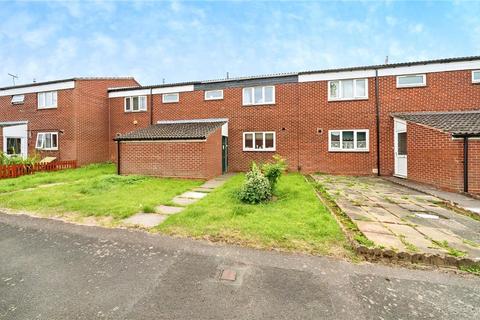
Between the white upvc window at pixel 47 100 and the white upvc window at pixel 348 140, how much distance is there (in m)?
21.1

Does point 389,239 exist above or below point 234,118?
below

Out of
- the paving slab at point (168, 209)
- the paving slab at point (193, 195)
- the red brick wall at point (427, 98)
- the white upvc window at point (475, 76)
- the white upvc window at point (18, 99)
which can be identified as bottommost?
the paving slab at point (168, 209)

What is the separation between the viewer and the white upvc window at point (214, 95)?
1673 cm

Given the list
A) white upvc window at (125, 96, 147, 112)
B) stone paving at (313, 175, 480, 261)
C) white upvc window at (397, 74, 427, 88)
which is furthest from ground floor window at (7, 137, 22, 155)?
white upvc window at (397, 74, 427, 88)

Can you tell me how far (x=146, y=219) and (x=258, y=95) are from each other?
12243 millimetres

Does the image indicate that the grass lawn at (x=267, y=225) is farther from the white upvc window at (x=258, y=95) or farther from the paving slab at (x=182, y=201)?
the white upvc window at (x=258, y=95)

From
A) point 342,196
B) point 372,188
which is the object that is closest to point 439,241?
point 342,196

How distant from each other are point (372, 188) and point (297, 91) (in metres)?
8.01

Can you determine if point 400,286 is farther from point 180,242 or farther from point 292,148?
point 292,148

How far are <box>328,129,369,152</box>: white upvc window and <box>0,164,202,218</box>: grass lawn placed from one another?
28.8 ft

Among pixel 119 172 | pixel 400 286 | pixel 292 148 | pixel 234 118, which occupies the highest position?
pixel 234 118

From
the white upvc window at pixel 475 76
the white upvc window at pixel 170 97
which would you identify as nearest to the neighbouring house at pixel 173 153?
the white upvc window at pixel 170 97

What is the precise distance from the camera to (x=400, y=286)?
3137mm

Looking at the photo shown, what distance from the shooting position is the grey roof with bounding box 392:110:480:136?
9052 millimetres
